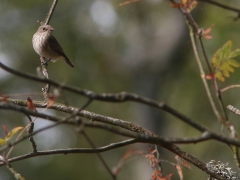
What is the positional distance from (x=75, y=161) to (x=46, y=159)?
2.52ft

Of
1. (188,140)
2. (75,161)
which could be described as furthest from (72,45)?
(188,140)

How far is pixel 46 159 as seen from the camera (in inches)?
500

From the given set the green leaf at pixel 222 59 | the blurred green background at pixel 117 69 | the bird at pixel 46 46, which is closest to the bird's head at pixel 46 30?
the bird at pixel 46 46

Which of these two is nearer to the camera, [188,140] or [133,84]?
[188,140]

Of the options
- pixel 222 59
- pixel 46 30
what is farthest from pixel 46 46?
pixel 222 59

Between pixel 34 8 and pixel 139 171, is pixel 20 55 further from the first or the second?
pixel 139 171

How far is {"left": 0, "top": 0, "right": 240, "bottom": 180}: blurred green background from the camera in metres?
12.3

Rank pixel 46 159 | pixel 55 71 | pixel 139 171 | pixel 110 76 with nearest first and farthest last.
Answer: 1. pixel 139 171
2. pixel 46 159
3. pixel 55 71
4. pixel 110 76

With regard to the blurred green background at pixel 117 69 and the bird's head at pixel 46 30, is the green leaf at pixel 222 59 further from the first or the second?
the blurred green background at pixel 117 69

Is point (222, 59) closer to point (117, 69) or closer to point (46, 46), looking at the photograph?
point (46, 46)

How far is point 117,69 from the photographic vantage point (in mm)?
14570

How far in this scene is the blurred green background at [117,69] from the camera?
12.3 metres

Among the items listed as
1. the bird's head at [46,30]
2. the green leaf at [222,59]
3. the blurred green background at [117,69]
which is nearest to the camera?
the green leaf at [222,59]

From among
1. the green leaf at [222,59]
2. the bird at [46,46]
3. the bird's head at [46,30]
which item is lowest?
the bird at [46,46]
